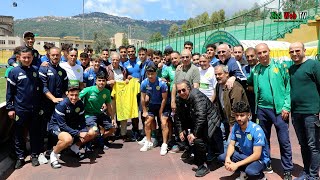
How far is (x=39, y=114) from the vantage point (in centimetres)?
561

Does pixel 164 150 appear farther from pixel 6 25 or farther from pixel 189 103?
pixel 6 25

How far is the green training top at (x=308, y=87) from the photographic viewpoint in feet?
13.9

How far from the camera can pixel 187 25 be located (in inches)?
3004

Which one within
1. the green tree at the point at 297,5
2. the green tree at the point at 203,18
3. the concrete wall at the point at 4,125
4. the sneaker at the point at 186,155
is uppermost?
the green tree at the point at 203,18

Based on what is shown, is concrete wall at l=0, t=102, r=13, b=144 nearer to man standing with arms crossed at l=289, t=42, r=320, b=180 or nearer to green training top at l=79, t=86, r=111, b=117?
green training top at l=79, t=86, r=111, b=117

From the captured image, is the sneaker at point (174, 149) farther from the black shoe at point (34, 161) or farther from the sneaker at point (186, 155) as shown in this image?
the black shoe at point (34, 161)

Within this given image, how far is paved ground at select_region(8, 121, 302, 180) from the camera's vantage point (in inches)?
200

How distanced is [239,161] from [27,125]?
12.1 ft

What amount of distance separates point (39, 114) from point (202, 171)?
9.87 ft

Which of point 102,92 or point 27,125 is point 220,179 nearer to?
point 102,92

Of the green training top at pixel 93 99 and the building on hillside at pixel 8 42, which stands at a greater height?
the building on hillside at pixel 8 42

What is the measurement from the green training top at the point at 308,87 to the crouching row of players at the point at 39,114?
3.56 metres

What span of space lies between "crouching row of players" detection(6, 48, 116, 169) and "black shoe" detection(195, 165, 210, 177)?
6.81ft

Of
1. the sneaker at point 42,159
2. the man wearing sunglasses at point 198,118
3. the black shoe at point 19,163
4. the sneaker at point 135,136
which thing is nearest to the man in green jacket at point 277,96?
the man wearing sunglasses at point 198,118
